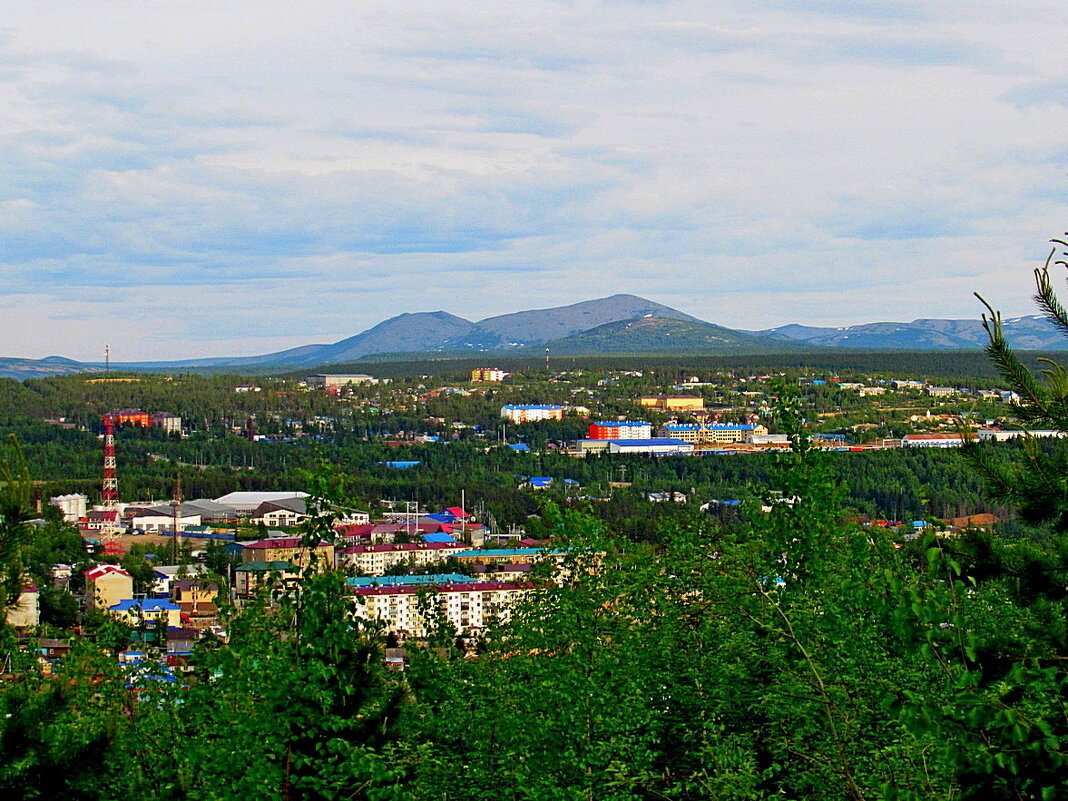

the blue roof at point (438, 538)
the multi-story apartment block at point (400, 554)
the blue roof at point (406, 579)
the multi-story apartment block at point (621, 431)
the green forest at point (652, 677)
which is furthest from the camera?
the multi-story apartment block at point (621, 431)

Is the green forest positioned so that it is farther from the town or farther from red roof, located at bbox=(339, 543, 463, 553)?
red roof, located at bbox=(339, 543, 463, 553)

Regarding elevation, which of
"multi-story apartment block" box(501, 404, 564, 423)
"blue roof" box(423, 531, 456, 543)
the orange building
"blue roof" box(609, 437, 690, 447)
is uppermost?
the orange building

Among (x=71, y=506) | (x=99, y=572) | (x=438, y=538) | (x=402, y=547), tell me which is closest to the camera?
(x=99, y=572)

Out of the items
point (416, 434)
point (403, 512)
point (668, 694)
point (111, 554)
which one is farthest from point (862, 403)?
point (668, 694)

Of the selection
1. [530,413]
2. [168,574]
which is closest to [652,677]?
[168,574]

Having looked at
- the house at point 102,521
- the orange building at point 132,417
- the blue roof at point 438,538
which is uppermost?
the orange building at point 132,417

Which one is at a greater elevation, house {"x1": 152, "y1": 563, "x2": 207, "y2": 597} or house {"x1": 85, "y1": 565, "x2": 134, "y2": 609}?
house {"x1": 85, "y1": 565, "x2": 134, "y2": 609}

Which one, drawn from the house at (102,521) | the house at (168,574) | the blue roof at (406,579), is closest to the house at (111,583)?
the house at (168,574)

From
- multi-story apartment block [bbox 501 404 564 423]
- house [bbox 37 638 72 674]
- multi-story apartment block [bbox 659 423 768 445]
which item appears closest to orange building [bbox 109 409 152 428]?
multi-story apartment block [bbox 501 404 564 423]

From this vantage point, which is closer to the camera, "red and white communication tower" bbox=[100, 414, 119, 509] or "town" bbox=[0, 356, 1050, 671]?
"town" bbox=[0, 356, 1050, 671]

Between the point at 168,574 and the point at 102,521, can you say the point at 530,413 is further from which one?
the point at 168,574

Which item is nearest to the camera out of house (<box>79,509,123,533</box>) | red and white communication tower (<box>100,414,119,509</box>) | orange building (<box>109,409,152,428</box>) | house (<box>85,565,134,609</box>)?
house (<box>85,565,134,609</box>)

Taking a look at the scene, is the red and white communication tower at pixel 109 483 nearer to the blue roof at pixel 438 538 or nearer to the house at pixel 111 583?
the blue roof at pixel 438 538
